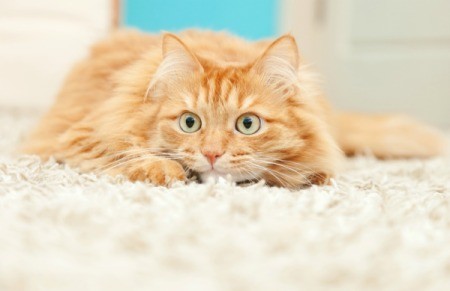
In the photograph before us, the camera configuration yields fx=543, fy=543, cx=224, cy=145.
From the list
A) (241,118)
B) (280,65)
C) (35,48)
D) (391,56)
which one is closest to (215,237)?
(241,118)

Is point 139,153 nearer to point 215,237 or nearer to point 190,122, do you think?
point 190,122

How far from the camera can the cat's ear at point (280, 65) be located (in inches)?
51.2

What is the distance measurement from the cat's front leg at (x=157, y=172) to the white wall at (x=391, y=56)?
7.63ft

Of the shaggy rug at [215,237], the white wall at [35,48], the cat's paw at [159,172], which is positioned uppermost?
the white wall at [35,48]

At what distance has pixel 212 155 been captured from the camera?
1.19 meters

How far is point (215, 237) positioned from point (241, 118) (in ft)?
1.66

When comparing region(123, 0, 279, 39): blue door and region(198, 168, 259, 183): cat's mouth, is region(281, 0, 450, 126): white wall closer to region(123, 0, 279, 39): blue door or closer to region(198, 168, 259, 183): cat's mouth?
region(123, 0, 279, 39): blue door

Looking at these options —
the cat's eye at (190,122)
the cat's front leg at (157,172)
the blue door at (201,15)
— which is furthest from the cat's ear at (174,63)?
the blue door at (201,15)

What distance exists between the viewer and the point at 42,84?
278 centimetres

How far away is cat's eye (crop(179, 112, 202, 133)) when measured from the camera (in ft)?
4.19

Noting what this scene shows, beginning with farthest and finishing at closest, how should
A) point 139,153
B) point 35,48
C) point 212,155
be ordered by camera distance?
1. point 35,48
2. point 139,153
3. point 212,155

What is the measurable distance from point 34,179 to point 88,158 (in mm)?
201

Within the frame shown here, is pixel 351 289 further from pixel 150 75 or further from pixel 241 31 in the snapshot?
pixel 241 31

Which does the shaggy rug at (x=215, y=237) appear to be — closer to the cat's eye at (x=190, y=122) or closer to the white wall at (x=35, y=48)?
the cat's eye at (x=190, y=122)
